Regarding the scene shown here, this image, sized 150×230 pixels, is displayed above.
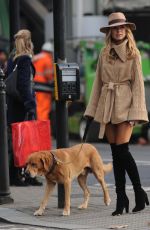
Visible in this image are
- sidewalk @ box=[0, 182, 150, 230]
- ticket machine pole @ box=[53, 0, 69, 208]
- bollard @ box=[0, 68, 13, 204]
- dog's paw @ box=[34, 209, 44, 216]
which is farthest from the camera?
bollard @ box=[0, 68, 13, 204]

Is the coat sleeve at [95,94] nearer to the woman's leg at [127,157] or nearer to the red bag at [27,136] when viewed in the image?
the woman's leg at [127,157]

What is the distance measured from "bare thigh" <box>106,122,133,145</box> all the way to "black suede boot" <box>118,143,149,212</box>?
0.07m

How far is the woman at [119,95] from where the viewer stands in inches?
323

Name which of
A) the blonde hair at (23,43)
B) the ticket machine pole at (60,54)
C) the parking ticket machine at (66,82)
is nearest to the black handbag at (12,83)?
the blonde hair at (23,43)

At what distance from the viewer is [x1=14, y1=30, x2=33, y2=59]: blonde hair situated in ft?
35.1

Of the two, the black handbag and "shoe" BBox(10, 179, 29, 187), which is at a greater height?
the black handbag

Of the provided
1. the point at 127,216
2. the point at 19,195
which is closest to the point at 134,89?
the point at 127,216

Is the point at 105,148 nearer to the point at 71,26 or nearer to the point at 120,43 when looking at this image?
the point at 71,26

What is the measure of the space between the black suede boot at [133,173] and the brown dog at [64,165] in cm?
58

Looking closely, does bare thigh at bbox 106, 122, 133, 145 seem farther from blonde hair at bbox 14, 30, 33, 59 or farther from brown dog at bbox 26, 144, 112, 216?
blonde hair at bbox 14, 30, 33, 59

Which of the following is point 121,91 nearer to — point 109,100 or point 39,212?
point 109,100

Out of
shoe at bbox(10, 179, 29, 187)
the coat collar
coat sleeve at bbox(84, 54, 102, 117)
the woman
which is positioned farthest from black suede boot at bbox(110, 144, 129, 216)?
shoe at bbox(10, 179, 29, 187)

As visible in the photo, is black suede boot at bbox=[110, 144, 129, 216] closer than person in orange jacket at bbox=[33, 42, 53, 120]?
Yes

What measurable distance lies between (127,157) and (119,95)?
25.1 inches
